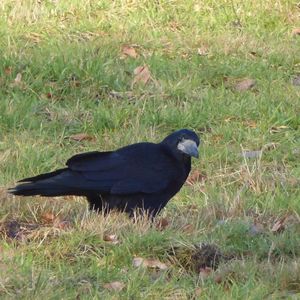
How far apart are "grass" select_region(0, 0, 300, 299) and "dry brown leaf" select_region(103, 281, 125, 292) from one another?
33 mm

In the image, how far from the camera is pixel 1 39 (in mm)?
8977

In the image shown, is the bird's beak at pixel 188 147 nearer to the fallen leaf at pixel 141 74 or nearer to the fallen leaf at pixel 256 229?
the fallen leaf at pixel 256 229

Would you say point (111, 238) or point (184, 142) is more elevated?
point (184, 142)

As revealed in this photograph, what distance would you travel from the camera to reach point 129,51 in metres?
9.21

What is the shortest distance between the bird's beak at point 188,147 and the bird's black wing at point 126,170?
114 millimetres

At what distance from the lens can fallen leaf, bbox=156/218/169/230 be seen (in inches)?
214

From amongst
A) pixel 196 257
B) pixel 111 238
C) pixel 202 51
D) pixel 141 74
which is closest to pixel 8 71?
pixel 141 74

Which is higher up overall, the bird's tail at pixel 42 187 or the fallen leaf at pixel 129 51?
the bird's tail at pixel 42 187

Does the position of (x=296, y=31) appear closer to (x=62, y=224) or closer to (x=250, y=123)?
(x=250, y=123)

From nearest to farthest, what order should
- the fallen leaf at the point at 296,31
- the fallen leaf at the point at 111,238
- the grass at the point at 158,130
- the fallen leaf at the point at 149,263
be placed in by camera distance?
the grass at the point at 158,130 < the fallen leaf at the point at 149,263 < the fallen leaf at the point at 111,238 < the fallen leaf at the point at 296,31

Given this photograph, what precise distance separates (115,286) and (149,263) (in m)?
0.38

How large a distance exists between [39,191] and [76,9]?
4.47 metres

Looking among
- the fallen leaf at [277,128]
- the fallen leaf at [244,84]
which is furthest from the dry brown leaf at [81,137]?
the fallen leaf at [244,84]

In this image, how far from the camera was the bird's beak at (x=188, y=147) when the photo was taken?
5.90 metres
